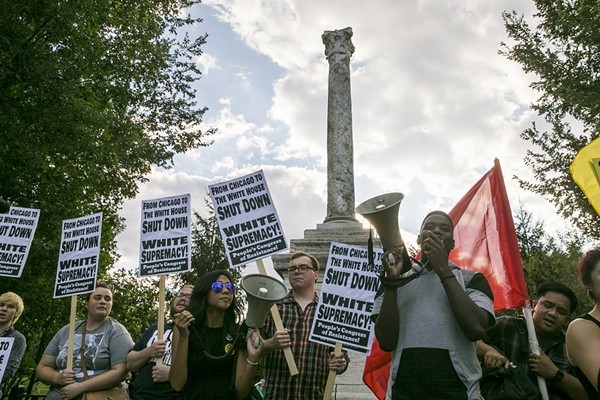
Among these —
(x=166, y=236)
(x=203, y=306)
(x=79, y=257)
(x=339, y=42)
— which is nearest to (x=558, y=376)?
(x=203, y=306)

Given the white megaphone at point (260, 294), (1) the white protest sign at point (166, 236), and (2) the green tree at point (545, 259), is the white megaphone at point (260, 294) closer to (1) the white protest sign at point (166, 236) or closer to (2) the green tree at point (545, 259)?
(1) the white protest sign at point (166, 236)

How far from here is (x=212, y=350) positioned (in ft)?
13.2

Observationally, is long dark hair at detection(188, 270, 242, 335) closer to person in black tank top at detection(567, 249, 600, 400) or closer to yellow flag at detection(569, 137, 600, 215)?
person in black tank top at detection(567, 249, 600, 400)

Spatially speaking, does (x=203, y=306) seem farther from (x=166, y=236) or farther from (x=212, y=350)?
(x=166, y=236)

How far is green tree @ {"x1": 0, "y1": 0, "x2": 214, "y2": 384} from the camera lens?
10.8 m

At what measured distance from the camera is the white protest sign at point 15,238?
629 centimetres

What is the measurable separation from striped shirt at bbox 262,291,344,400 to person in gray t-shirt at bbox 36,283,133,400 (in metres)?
1.31

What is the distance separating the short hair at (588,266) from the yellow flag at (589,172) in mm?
1047

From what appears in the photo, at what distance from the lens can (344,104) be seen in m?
12.0

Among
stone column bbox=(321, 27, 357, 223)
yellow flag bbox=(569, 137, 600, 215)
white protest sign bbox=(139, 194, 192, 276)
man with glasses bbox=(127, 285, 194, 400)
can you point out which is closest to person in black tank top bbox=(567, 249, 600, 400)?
yellow flag bbox=(569, 137, 600, 215)

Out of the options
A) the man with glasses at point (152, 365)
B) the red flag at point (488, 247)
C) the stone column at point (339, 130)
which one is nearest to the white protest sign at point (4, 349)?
the man with glasses at point (152, 365)

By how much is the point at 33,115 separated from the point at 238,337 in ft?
30.0

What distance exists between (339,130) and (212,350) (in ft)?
27.3

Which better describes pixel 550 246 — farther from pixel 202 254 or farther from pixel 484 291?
pixel 484 291
